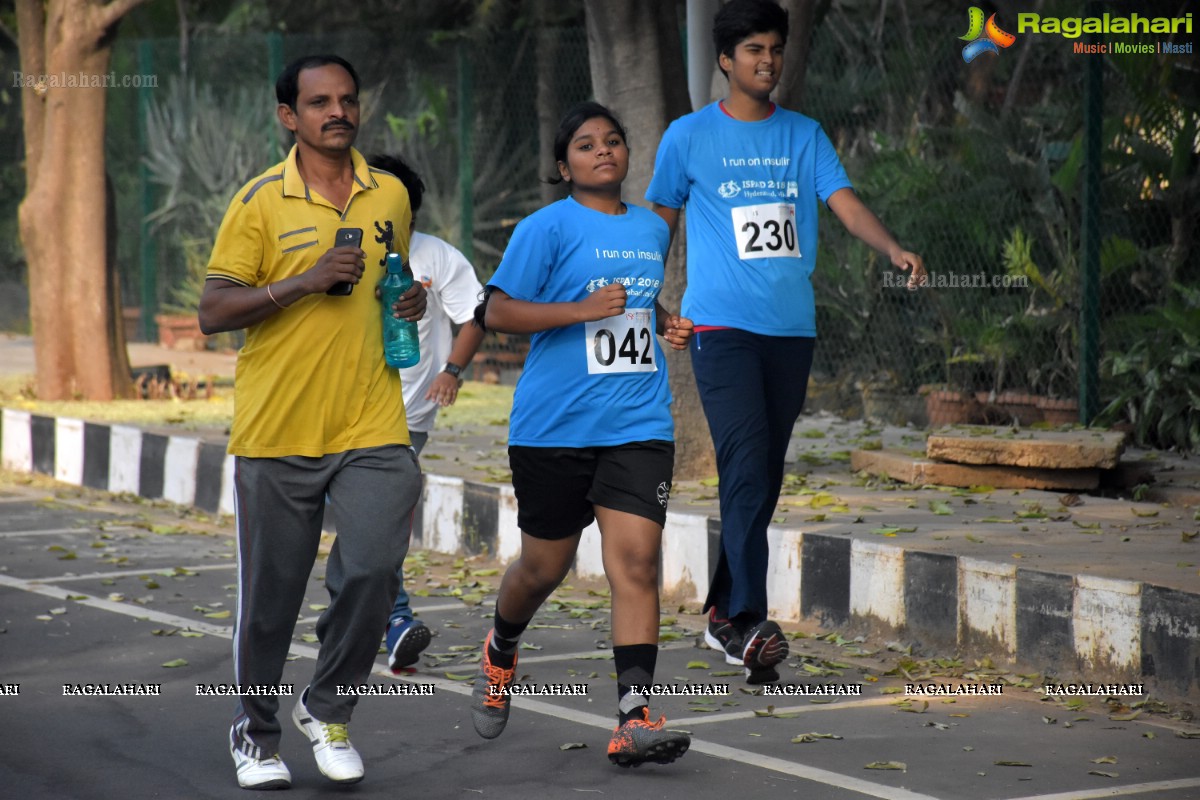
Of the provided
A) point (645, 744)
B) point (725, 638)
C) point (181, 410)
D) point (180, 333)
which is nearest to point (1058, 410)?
point (725, 638)

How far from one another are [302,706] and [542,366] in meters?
1.16

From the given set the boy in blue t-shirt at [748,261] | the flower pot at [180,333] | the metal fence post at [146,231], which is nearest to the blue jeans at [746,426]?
the boy in blue t-shirt at [748,261]

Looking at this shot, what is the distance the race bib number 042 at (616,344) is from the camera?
17.1 feet

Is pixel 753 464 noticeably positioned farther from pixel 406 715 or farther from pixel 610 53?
pixel 610 53

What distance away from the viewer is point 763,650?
6.05 metres

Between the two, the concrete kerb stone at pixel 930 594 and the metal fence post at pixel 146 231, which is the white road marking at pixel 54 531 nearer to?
the concrete kerb stone at pixel 930 594

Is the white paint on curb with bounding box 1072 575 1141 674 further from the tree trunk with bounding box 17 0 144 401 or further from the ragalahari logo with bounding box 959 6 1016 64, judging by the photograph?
the tree trunk with bounding box 17 0 144 401

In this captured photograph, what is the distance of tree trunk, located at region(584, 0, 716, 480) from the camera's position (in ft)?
30.4

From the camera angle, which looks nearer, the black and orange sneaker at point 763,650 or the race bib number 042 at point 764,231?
the black and orange sneaker at point 763,650

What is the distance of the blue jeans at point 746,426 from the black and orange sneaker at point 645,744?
1313mm

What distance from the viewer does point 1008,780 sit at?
4.91 meters

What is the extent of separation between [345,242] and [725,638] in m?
2.33

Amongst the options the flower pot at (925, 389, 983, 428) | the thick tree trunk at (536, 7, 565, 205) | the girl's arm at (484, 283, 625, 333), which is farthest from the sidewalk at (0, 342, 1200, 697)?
the thick tree trunk at (536, 7, 565, 205)

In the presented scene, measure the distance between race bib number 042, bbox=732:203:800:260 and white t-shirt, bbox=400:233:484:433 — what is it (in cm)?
106
